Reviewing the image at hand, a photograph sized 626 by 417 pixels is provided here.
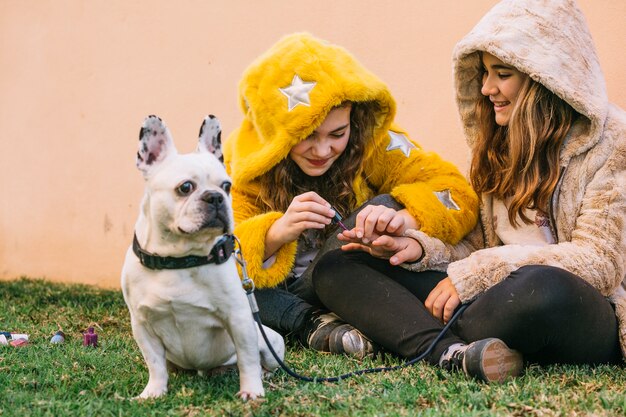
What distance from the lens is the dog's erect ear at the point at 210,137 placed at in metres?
2.12

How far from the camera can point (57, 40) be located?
4.94m

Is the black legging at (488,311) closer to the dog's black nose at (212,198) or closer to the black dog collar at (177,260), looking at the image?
the black dog collar at (177,260)

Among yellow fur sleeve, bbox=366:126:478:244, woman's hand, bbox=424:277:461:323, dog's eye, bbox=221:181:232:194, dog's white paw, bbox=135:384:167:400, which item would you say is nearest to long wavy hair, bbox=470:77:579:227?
yellow fur sleeve, bbox=366:126:478:244

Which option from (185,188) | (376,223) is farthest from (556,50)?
(185,188)

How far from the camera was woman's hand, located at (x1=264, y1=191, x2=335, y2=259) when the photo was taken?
99.0 inches

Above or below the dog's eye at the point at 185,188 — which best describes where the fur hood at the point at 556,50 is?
above

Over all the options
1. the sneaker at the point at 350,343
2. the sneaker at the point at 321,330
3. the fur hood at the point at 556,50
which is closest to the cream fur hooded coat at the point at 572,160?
the fur hood at the point at 556,50

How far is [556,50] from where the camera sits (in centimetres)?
247

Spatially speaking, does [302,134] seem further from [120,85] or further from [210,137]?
[120,85]

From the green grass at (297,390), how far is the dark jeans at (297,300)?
4.4 inches

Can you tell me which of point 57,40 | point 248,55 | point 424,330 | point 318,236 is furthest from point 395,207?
point 57,40

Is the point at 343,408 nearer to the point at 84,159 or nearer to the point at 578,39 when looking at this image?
the point at 578,39

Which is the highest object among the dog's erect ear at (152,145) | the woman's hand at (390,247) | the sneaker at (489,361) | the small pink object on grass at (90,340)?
the dog's erect ear at (152,145)

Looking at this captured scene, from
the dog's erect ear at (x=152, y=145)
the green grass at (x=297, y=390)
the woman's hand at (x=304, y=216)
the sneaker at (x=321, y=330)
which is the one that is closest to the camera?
the green grass at (x=297, y=390)
